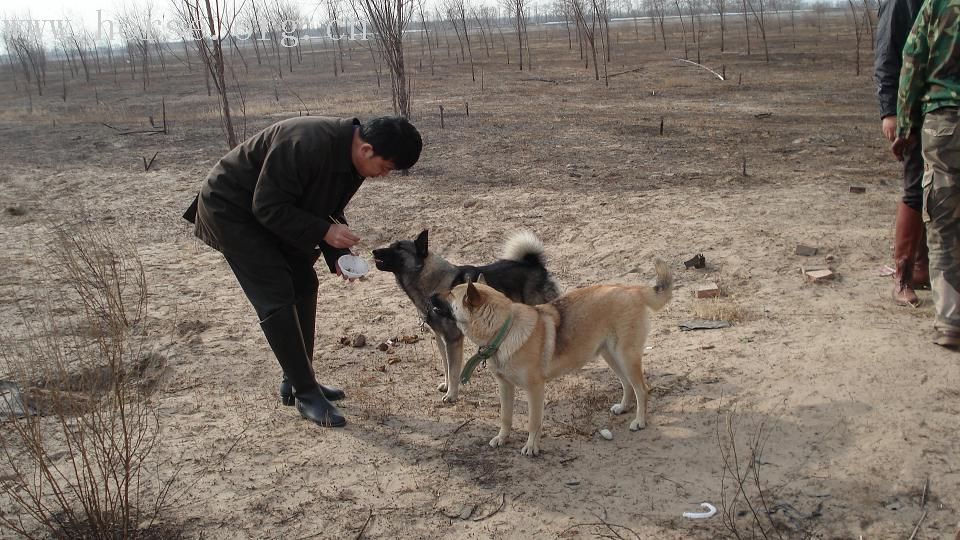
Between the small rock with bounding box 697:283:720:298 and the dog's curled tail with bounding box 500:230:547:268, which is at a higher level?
the dog's curled tail with bounding box 500:230:547:268

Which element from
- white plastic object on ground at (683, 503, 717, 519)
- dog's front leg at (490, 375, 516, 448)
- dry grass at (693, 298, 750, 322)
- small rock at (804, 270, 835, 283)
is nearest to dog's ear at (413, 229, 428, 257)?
dog's front leg at (490, 375, 516, 448)

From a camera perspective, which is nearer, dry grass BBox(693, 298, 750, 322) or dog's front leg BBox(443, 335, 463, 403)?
dog's front leg BBox(443, 335, 463, 403)

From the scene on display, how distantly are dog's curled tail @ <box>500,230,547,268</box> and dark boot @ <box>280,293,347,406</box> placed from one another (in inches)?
55.5

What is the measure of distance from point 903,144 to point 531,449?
302 centimetres

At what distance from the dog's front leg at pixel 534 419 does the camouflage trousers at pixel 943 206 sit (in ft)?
7.76

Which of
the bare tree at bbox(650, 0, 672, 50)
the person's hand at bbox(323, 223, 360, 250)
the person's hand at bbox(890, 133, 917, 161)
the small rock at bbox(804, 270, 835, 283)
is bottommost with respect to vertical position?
the small rock at bbox(804, 270, 835, 283)

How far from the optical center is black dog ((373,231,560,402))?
15.0ft

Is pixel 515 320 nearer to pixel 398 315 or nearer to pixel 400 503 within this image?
pixel 400 503

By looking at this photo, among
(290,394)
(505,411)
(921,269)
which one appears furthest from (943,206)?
(290,394)

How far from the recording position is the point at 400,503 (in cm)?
339

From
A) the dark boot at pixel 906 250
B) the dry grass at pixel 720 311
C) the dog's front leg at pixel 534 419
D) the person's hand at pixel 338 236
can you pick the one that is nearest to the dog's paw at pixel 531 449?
the dog's front leg at pixel 534 419

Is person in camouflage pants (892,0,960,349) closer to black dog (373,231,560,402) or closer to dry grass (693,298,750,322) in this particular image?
dry grass (693,298,750,322)

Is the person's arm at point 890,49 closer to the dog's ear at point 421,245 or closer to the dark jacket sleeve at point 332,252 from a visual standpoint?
the dog's ear at point 421,245

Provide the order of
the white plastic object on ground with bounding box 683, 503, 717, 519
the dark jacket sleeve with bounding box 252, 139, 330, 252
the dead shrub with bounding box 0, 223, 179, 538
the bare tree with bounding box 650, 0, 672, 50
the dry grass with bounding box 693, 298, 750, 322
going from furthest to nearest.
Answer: the bare tree with bounding box 650, 0, 672, 50
the dry grass with bounding box 693, 298, 750, 322
the dark jacket sleeve with bounding box 252, 139, 330, 252
the white plastic object on ground with bounding box 683, 503, 717, 519
the dead shrub with bounding box 0, 223, 179, 538
